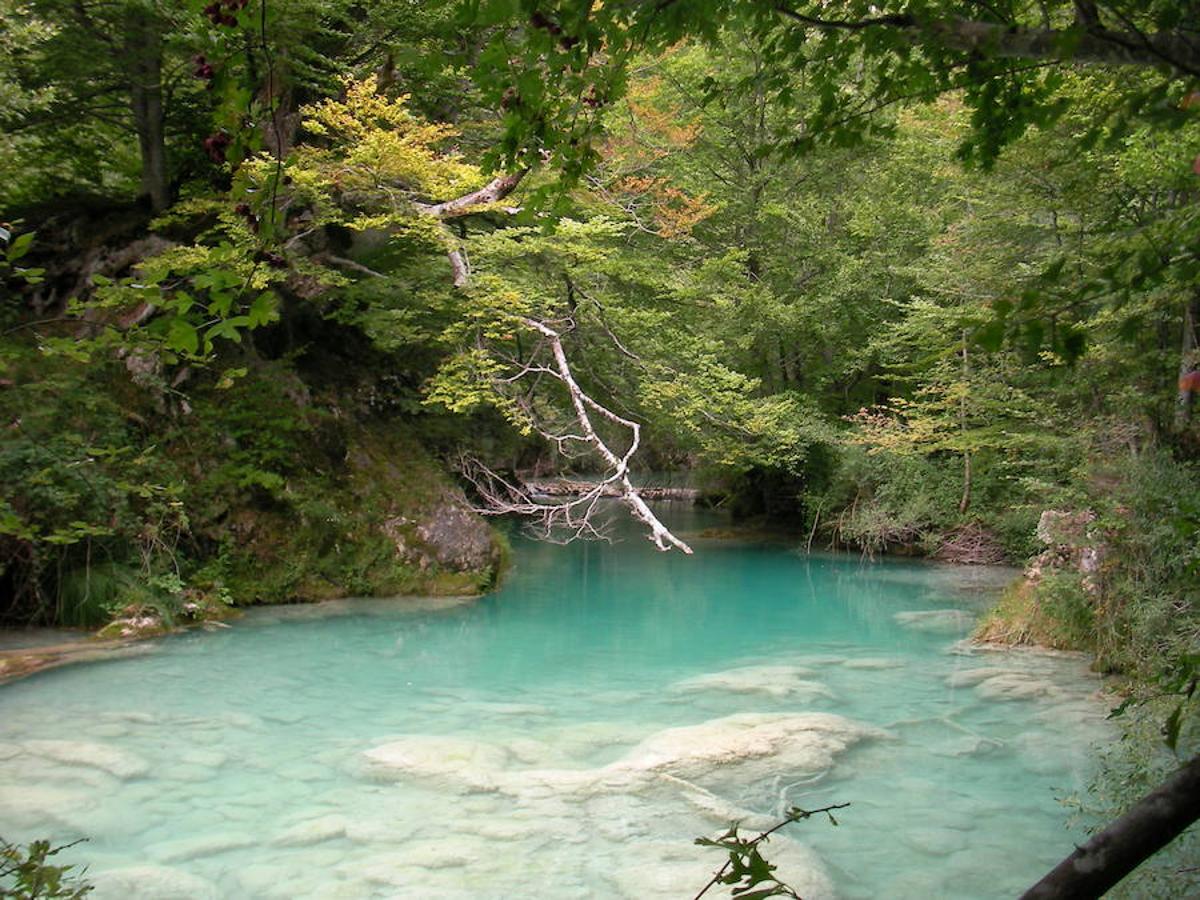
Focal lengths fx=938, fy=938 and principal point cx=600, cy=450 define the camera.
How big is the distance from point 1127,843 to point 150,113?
49.3ft

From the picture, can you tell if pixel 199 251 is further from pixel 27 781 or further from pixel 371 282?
pixel 27 781

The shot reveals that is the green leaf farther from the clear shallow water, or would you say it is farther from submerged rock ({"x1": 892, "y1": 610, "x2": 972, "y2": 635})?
submerged rock ({"x1": 892, "y1": 610, "x2": 972, "y2": 635})

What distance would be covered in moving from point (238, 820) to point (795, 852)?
10.9 ft

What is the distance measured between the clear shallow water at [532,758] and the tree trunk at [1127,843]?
Answer: 3767 millimetres

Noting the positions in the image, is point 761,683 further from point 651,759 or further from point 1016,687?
point 651,759

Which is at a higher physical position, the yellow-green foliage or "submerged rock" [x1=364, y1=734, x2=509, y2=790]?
the yellow-green foliage

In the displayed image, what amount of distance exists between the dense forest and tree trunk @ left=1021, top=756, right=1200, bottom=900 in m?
0.96

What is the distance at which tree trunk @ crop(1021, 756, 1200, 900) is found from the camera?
1.31 m

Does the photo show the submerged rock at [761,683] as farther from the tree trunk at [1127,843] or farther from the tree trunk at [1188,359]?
the tree trunk at [1127,843]

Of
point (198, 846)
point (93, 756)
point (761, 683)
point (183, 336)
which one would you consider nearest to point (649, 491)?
point (761, 683)

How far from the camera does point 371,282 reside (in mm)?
13695

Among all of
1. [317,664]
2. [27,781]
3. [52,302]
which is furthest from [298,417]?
[27,781]

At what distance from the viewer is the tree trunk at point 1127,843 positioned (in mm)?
1306

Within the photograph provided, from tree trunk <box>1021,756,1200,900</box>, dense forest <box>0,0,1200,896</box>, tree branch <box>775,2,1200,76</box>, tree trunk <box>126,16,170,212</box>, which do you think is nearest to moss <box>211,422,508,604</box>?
dense forest <box>0,0,1200,896</box>
